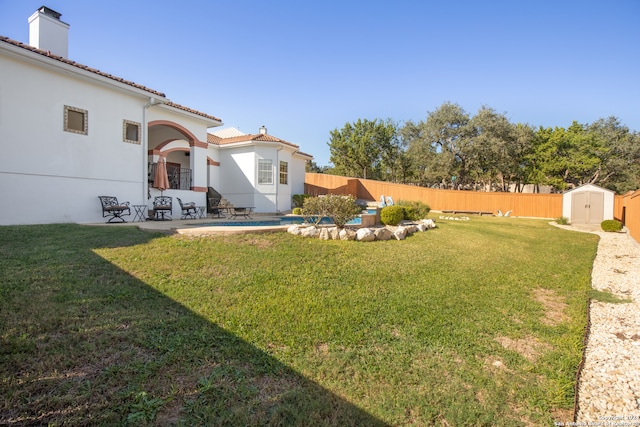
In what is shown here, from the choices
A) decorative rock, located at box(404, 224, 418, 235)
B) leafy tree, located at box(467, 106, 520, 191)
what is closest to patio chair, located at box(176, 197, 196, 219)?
decorative rock, located at box(404, 224, 418, 235)

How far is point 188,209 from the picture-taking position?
42.2 ft

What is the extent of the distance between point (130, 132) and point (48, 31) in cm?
411

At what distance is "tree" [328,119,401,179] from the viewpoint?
33963 millimetres

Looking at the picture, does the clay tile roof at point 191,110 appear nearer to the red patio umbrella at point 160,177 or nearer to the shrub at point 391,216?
the red patio umbrella at point 160,177

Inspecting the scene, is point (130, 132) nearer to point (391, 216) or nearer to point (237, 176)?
point (237, 176)

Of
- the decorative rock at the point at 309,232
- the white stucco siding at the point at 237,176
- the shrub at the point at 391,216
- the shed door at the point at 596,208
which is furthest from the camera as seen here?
the shed door at the point at 596,208

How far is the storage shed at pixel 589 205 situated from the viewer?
18984 millimetres

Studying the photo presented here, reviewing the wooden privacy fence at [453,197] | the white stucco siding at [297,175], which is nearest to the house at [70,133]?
the white stucco siding at [297,175]

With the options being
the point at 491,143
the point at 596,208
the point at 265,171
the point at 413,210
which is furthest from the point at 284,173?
the point at 491,143

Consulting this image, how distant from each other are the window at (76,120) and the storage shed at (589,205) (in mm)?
25895

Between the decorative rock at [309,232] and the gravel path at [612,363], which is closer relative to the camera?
the gravel path at [612,363]

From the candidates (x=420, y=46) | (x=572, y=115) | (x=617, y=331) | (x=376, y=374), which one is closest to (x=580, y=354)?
(x=617, y=331)

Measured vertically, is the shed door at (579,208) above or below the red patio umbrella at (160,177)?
below

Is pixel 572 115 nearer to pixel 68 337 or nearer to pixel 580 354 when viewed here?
pixel 580 354
